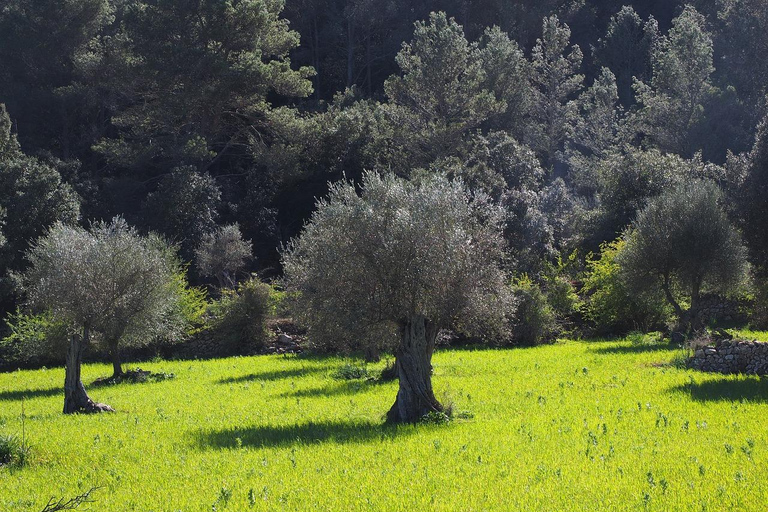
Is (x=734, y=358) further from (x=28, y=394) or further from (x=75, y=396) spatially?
(x=28, y=394)

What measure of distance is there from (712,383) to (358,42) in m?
58.9

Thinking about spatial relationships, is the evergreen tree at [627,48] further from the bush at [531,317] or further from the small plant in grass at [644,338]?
the small plant in grass at [644,338]

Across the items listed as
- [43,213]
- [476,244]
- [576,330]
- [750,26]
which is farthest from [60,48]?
[750,26]

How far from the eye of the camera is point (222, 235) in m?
47.5

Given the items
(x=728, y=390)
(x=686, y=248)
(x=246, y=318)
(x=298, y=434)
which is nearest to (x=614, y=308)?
(x=686, y=248)

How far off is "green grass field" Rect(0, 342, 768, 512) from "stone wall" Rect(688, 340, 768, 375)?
1.00 metres

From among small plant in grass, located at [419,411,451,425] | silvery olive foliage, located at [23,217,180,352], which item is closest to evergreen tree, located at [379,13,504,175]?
silvery olive foliage, located at [23,217,180,352]

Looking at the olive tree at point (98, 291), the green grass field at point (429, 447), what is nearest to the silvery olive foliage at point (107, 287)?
the olive tree at point (98, 291)

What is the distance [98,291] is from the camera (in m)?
25.9

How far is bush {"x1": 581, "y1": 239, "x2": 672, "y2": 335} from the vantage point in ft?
123

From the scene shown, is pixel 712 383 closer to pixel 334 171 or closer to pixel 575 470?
pixel 575 470

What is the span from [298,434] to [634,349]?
1719 centimetres

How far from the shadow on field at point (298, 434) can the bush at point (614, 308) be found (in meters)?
21.9

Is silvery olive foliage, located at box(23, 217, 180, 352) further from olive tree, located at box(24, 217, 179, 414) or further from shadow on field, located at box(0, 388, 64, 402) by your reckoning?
shadow on field, located at box(0, 388, 64, 402)
